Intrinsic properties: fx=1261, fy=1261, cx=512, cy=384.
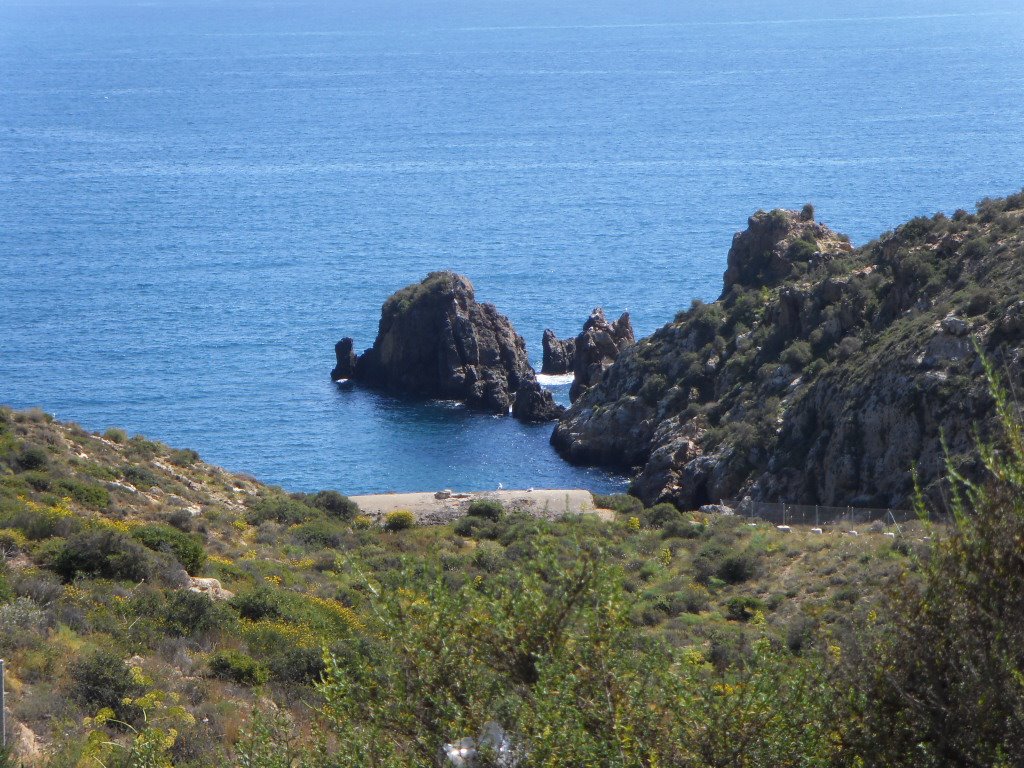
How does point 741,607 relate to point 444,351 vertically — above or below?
below

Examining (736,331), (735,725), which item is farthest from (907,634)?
(736,331)

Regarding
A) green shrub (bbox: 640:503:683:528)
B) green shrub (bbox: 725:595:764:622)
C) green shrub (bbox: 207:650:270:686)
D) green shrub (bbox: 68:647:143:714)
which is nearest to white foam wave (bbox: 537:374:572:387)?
green shrub (bbox: 640:503:683:528)

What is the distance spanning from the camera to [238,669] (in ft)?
54.4

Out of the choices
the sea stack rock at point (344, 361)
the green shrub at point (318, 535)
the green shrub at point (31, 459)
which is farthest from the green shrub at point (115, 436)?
the sea stack rock at point (344, 361)

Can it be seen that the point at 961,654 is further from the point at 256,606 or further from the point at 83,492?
the point at 83,492

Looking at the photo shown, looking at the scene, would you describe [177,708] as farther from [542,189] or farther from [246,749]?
[542,189]

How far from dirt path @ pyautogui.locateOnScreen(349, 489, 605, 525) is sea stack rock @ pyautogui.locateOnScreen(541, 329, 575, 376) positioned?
3124cm

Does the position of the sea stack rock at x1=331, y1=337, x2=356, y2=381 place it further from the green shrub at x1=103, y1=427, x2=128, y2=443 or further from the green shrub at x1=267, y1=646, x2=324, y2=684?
the green shrub at x1=267, y1=646, x2=324, y2=684

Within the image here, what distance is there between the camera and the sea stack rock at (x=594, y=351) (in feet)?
235

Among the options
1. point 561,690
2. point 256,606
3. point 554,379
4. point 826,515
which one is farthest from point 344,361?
point 561,690

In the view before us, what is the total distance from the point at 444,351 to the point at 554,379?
273 inches

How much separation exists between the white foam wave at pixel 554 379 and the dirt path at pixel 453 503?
95.5 feet

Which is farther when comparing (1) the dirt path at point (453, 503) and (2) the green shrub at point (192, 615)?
(1) the dirt path at point (453, 503)

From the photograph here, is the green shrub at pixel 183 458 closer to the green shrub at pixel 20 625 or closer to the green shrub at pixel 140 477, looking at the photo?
the green shrub at pixel 140 477
